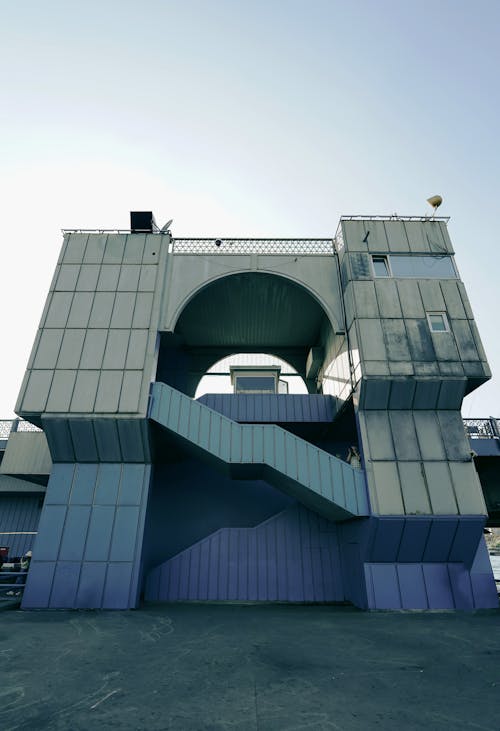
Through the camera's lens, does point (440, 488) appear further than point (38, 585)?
Yes

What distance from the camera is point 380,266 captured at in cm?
1514

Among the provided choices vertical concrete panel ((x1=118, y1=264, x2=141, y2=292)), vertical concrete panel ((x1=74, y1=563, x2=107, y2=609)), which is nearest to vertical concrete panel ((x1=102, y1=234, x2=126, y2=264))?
vertical concrete panel ((x1=118, y1=264, x2=141, y2=292))

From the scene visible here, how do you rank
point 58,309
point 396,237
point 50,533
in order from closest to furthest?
point 50,533 < point 58,309 < point 396,237

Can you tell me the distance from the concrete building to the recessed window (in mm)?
86

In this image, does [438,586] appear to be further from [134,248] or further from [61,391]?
[134,248]

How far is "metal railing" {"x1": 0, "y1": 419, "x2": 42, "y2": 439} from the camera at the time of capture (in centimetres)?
1895

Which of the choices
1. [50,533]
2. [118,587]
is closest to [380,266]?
[118,587]

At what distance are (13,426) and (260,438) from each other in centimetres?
1433

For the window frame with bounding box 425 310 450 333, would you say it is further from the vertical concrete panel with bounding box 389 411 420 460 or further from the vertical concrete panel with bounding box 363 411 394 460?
the vertical concrete panel with bounding box 363 411 394 460

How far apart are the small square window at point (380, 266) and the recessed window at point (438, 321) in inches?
96.4

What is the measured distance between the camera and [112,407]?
41.7 feet

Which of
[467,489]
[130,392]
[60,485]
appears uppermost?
[130,392]

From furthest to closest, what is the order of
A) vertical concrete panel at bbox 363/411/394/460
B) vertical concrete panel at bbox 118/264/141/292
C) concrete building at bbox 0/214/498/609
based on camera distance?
vertical concrete panel at bbox 118/264/141/292, vertical concrete panel at bbox 363/411/394/460, concrete building at bbox 0/214/498/609

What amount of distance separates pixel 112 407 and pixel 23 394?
11.0ft
